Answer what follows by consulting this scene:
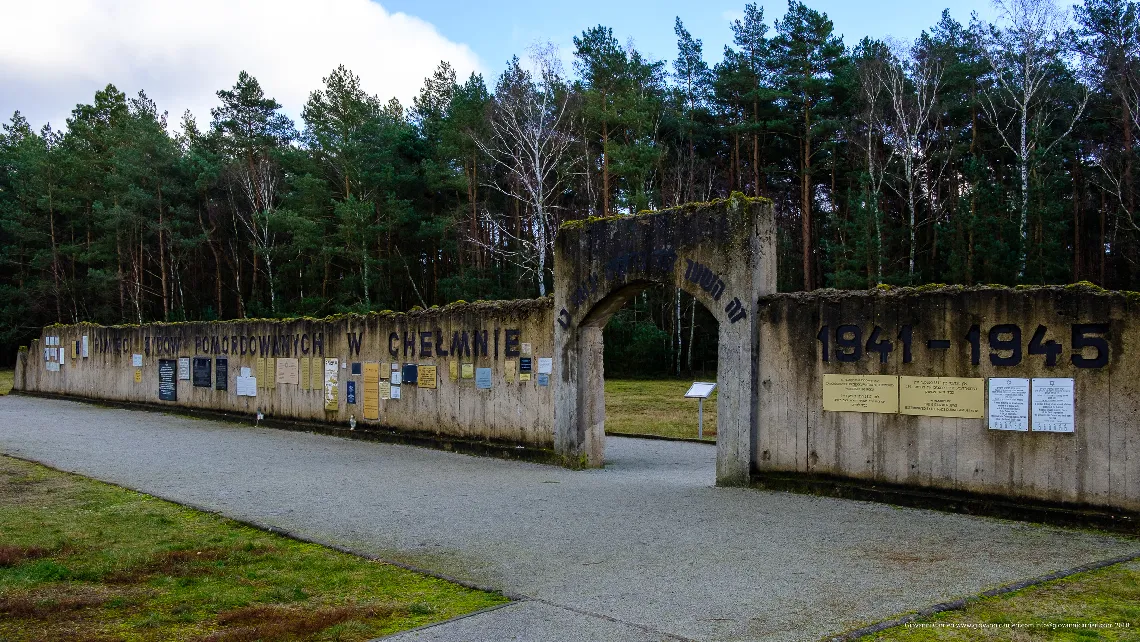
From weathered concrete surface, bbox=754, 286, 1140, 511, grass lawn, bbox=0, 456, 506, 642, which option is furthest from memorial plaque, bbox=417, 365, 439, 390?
grass lawn, bbox=0, 456, 506, 642

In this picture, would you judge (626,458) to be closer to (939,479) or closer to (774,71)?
(939,479)

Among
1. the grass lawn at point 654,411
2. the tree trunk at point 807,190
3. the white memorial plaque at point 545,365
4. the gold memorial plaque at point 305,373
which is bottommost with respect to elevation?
the grass lawn at point 654,411

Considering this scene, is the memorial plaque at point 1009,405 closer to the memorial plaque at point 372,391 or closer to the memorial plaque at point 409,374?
the memorial plaque at point 409,374

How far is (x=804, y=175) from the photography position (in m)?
37.7

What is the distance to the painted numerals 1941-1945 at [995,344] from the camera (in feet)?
30.1

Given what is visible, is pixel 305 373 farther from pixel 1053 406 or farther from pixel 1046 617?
pixel 1046 617

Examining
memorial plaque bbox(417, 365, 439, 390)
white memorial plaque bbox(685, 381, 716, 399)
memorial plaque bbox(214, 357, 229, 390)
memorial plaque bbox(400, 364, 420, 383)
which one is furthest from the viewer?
memorial plaque bbox(214, 357, 229, 390)

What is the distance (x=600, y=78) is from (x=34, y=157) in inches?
Answer: 1492

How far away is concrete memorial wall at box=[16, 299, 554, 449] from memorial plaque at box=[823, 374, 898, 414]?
5175 mm

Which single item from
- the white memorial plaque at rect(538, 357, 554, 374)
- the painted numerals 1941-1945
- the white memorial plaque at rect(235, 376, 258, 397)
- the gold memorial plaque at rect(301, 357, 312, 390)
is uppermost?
the painted numerals 1941-1945

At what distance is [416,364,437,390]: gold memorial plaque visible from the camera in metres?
17.3

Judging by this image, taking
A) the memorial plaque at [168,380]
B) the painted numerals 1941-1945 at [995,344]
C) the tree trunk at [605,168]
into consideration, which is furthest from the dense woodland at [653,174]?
the painted numerals 1941-1945 at [995,344]

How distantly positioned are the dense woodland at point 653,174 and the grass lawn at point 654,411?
590cm

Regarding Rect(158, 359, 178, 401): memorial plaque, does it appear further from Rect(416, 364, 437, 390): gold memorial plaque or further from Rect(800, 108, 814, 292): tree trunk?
Rect(800, 108, 814, 292): tree trunk
